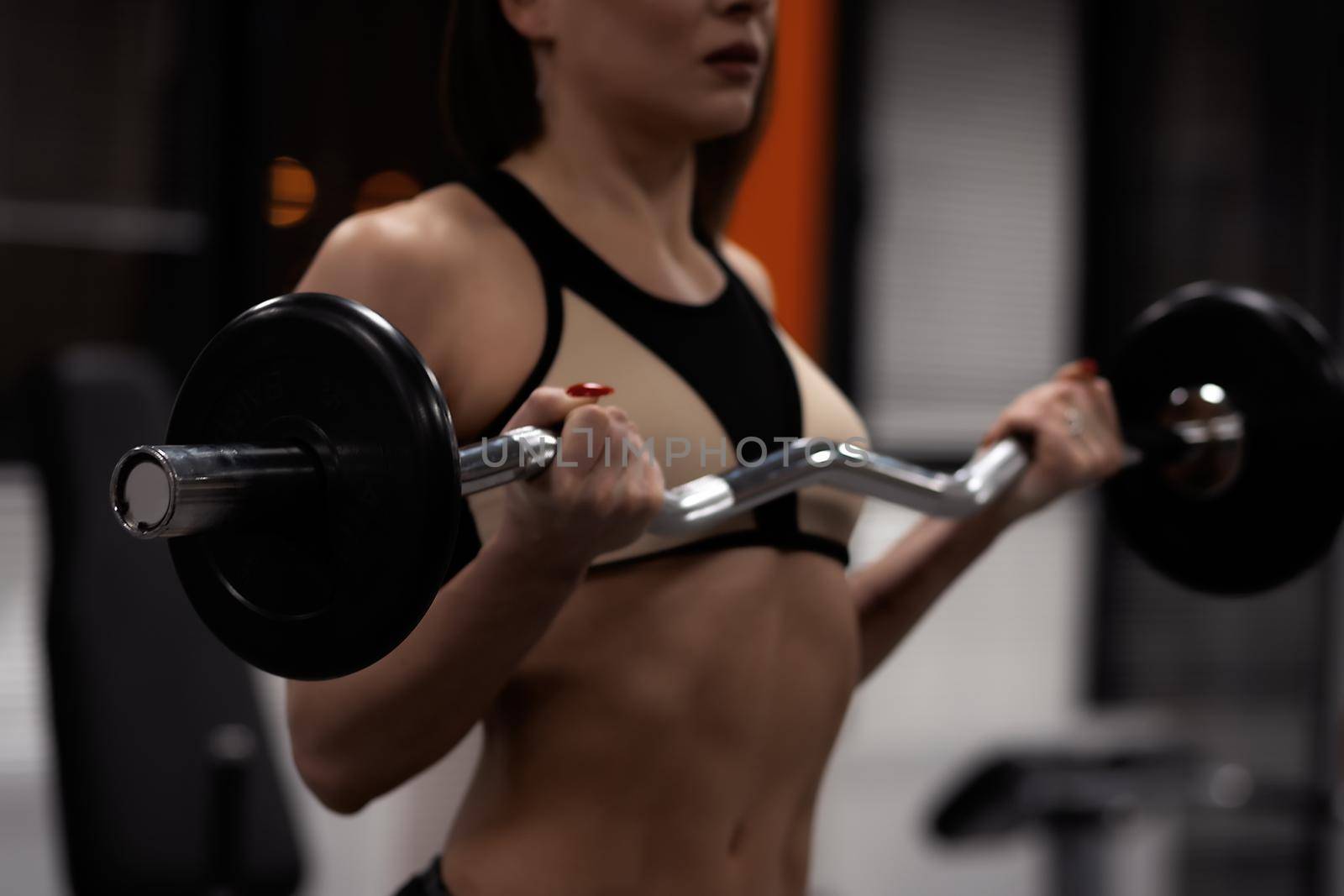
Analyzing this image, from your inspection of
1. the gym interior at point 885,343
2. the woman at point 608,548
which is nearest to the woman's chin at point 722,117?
the woman at point 608,548

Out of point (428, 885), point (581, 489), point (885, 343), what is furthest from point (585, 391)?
point (885, 343)

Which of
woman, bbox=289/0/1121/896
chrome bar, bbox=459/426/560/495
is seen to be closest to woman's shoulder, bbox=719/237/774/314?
woman, bbox=289/0/1121/896

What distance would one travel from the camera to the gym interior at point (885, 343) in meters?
1.19

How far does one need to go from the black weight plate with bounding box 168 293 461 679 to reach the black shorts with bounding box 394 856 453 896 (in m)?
0.24

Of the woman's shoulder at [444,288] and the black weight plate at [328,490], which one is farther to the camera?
the woman's shoulder at [444,288]

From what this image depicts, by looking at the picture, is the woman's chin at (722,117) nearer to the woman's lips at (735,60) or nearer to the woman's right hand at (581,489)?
the woman's lips at (735,60)

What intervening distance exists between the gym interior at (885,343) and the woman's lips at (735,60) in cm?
52

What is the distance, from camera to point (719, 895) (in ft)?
2.13

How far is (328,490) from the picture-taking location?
17.7 inches

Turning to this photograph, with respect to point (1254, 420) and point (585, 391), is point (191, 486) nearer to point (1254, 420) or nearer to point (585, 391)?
point (585, 391)

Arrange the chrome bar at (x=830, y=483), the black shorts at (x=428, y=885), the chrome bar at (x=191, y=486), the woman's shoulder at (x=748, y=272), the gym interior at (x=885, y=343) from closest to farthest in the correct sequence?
the chrome bar at (x=191, y=486) → the chrome bar at (x=830, y=483) → the black shorts at (x=428, y=885) → the woman's shoulder at (x=748, y=272) → the gym interior at (x=885, y=343)

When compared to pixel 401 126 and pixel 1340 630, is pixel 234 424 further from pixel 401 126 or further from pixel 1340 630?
pixel 1340 630

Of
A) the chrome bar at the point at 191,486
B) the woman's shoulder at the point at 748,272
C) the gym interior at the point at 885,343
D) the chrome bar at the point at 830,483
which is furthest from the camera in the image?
the gym interior at the point at 885,343

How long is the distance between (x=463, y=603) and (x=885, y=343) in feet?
5.98
